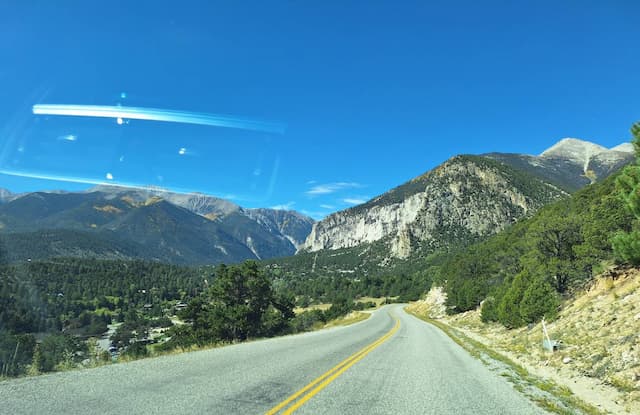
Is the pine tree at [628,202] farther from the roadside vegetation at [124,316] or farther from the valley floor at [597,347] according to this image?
the roadside vegetation at [124,316]

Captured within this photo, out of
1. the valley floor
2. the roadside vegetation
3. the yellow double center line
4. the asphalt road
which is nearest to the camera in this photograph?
the asphalt road

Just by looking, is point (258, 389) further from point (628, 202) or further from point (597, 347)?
point (628, 202)

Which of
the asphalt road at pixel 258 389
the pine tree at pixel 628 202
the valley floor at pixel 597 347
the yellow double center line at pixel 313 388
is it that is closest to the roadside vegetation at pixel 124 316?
the asphalt road at pixel 258 389

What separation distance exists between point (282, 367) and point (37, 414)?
6.66 meters

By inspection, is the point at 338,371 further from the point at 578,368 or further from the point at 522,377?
the point at 578,368

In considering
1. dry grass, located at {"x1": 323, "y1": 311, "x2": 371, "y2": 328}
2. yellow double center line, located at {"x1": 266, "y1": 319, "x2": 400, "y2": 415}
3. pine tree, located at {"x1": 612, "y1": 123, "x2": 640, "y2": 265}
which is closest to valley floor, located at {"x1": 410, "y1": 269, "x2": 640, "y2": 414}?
pine tree, located at {"x1": 612, "y1": 123, "x2": 640, "y2": 265}

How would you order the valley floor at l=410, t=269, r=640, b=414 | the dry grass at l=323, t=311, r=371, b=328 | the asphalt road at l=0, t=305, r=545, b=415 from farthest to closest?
1. the dry grass at l=323, t=311, r=371, b=328
2. the valley floor at l=410, t=269, r=640, b=414
3. the asphalt road at l=0, t=305, r=545, b=415

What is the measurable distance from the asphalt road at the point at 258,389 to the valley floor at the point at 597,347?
93.7 inches

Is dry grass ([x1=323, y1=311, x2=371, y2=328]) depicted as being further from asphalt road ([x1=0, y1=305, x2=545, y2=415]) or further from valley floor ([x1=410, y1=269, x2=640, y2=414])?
asphalt road ([x1=0, y1=305, x2=545, y2=415])

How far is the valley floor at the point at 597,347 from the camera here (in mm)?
10570

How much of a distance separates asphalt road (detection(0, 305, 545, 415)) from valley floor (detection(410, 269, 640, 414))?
2381 millimetres

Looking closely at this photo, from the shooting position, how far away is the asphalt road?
6.75m

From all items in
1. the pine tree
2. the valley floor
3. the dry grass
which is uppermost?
the pine tree

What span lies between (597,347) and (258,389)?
43.9 feet
